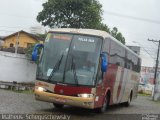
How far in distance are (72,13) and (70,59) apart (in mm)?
23636

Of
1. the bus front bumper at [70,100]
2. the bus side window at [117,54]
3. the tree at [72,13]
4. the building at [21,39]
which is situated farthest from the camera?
the building at [21,39]

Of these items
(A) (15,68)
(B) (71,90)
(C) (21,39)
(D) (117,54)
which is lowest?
(B) (71,90)

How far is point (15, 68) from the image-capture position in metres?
39.4

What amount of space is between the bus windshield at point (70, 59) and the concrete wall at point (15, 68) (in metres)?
20.3

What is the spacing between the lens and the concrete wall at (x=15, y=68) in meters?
38.0

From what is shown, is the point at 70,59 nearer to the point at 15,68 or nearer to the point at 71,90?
the point at 71,90

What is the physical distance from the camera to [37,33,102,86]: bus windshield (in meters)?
17.4

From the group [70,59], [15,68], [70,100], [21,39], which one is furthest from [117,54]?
[21,39]

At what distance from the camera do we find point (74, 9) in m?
40.8

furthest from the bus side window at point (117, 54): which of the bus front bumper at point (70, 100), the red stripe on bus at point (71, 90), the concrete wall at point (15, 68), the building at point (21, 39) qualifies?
the building at point (21, 39)

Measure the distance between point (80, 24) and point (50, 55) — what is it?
75.2ft

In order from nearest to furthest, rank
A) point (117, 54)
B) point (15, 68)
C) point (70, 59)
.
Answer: point (70, 59) → point (117, 54) → point (15, 68)

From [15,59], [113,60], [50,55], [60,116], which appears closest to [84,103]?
[60,116]

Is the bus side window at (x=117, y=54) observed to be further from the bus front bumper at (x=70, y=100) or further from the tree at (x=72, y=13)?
the tree at (x=72, y=13)
